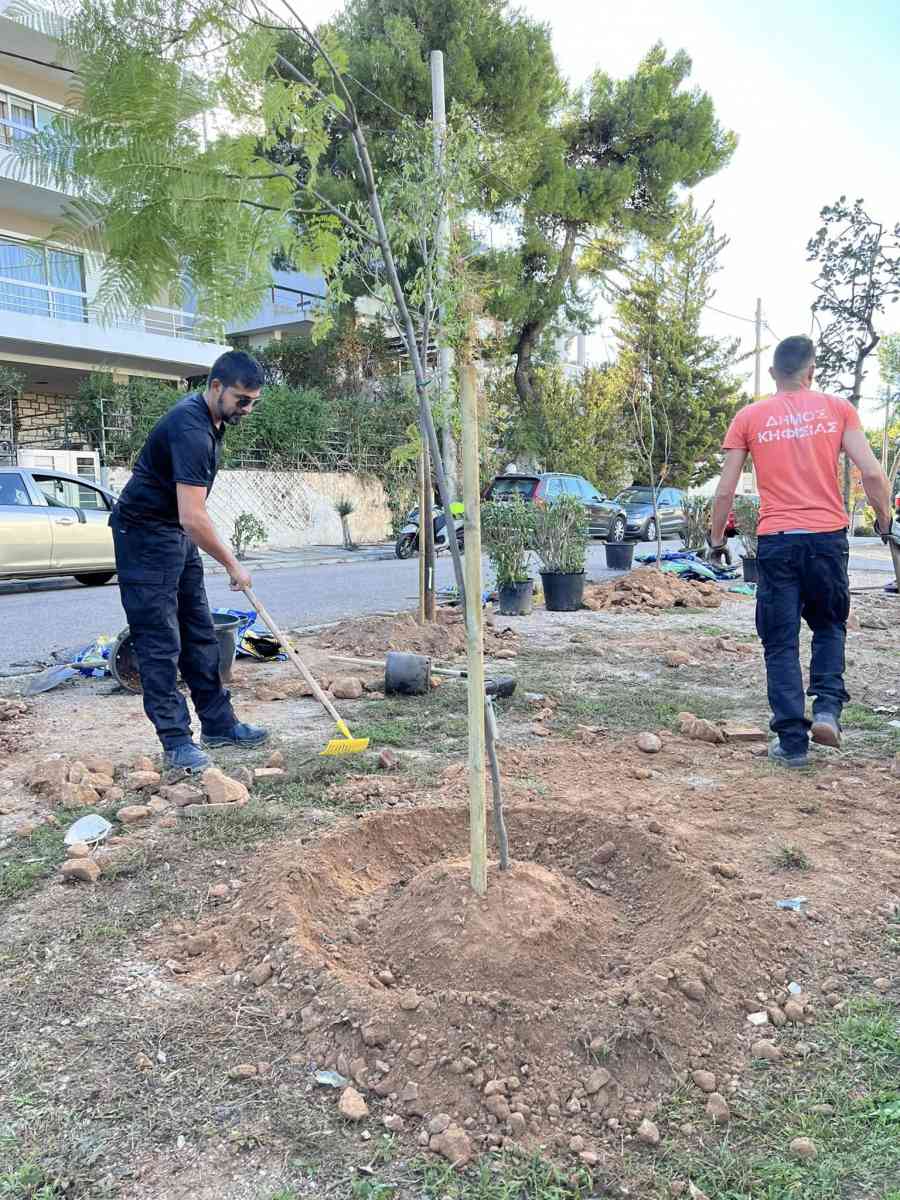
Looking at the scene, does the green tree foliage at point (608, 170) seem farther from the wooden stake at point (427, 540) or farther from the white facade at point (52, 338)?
the wooden stake at point (427, 540)

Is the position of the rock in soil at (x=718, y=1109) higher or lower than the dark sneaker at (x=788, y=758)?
lower

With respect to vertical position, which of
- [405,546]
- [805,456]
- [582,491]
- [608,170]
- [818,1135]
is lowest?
[818,1135]

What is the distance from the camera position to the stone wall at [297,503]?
20156 mm

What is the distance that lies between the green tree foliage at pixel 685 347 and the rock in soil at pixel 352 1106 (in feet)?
83.9

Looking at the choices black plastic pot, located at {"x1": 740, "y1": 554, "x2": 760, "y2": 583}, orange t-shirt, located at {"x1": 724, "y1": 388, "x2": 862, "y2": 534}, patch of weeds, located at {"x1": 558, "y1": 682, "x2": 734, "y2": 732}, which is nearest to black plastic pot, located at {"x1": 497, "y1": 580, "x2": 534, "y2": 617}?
patch of weeds, located at {"x1": 558, "y1": 682, "x2": 734, "y2": 732}

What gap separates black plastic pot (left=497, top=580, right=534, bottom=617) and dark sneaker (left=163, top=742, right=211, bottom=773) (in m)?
5.46

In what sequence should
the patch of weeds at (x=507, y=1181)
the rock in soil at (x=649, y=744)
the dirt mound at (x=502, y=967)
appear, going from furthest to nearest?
the rock in soil at (x=649, y=744) < the dirt mound at (x=502, y=967) < the patch of weeds at (x=507, y=1181)

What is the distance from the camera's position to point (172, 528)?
156 inches

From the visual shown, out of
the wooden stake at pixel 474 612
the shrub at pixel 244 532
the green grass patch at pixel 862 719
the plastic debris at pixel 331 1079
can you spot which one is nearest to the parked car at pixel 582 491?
the shrub at pixel 244 532

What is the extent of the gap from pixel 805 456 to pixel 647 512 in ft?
54.9

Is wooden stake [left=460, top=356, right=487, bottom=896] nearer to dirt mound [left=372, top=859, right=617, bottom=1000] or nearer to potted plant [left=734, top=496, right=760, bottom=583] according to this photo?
dirt mound [left=372, top=859, right=617, bottom=1000]

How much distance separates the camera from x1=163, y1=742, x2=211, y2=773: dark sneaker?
13.0 ft

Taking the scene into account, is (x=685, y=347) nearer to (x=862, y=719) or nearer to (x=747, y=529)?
(x=747, y=529)

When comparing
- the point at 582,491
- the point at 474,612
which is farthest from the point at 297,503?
the point at 474,612
